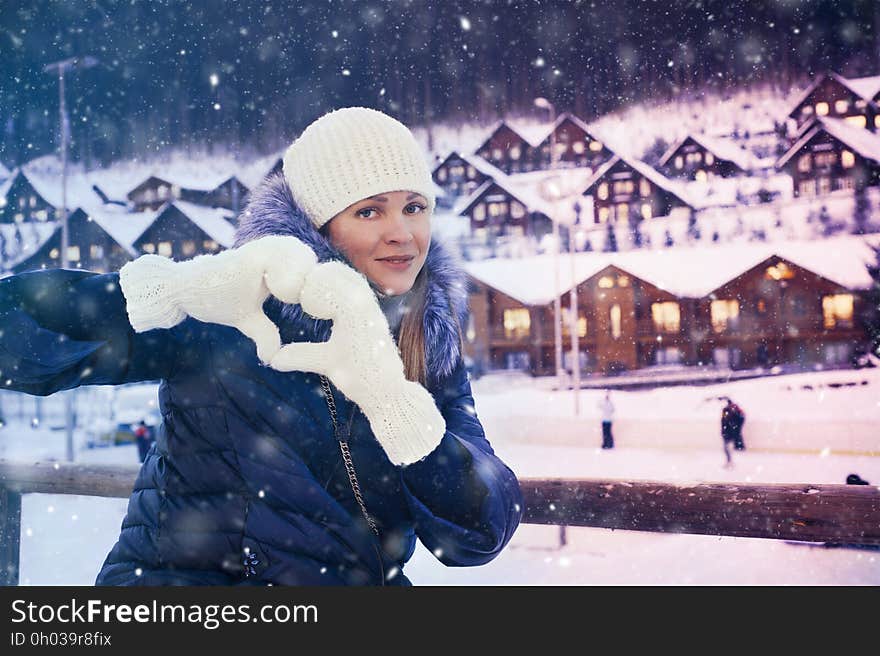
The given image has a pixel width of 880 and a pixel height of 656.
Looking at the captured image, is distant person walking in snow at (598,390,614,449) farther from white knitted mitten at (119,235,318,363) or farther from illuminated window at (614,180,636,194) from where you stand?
white knitted mitten at (119,235,318,363)

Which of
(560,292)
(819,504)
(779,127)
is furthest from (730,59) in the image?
(819,504)

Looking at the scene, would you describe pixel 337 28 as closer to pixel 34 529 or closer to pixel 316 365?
pixel 34 529

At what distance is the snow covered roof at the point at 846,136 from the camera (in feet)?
18.9

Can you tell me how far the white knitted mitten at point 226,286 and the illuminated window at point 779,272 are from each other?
689cm

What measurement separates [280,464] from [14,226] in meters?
6.59

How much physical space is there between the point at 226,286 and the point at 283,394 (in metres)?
0.19

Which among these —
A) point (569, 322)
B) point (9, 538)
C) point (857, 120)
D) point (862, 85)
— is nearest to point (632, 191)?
point (569, 322)

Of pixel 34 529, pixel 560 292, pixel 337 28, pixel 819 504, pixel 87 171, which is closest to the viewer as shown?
pixel 819 504

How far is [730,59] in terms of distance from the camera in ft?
18.3

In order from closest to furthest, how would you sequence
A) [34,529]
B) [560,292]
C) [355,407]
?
[355,407]
[34,529]
[560,292]

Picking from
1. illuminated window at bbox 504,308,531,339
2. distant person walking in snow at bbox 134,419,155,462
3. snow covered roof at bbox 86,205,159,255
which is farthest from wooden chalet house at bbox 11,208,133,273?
illuminated window at bbox 504,308,531,339

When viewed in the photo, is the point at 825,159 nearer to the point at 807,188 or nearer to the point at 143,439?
the point at 807,188

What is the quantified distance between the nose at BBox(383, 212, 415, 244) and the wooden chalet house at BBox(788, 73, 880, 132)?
620cm

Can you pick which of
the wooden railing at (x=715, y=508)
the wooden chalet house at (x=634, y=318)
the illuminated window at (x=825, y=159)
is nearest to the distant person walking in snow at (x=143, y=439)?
the wooden chalet house at (x=634, y=318)
